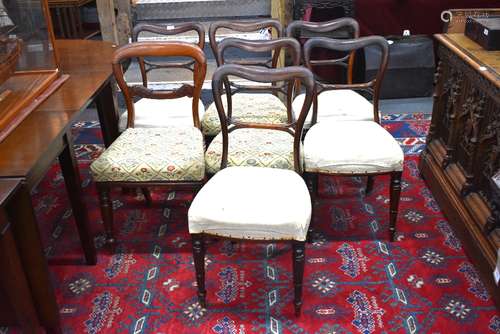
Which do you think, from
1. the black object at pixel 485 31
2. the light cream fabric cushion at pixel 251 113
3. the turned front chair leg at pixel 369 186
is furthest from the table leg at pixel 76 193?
the black object at pixel 485 31

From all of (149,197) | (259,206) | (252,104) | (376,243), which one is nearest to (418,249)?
(376,243)

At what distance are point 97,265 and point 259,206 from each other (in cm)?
90

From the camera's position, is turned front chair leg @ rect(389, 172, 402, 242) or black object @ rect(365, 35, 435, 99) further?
black object @ rect(365, 35, 435, 99)

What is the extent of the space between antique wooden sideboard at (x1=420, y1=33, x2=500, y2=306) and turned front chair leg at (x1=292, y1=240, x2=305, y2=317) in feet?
2.45

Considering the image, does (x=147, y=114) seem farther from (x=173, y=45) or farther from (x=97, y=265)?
(x=97, y=265)

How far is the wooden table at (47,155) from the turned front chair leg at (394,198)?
1.33m

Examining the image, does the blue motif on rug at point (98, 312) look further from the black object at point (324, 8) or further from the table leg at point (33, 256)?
the black object at point (324, 8)

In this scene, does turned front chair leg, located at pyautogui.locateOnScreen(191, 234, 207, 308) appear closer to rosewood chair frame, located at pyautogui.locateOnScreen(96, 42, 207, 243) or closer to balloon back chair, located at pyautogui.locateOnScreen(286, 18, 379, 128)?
rosewood chair frame, located at pyautogui.locateOnScreen(96, 42, 207, 243)

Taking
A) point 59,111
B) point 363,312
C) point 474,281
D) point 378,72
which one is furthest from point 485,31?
point 59,111

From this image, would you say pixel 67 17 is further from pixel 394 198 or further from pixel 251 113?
pixel 394 198

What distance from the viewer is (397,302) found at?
198 centimetres

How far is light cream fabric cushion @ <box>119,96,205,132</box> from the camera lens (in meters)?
2.57

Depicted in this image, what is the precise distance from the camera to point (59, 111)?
77.7 inches

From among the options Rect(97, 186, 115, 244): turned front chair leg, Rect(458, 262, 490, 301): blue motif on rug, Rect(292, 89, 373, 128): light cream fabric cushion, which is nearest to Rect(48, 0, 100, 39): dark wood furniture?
Rect(292, 89, 373, 128): light cream fabric cushion
